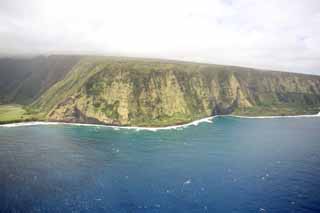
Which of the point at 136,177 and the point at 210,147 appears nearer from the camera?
the point at 136,177

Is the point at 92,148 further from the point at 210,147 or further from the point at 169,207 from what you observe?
the point at 169,207

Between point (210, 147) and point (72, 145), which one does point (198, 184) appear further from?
point (72, 145)

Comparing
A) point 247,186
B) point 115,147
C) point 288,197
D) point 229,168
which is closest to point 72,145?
point 115,147

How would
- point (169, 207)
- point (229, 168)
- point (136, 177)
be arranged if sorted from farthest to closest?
point (229, 168), point (136, 177), point (169, 207)

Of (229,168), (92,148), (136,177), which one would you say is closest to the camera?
(136,177)

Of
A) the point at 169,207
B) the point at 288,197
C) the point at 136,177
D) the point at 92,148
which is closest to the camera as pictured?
the point at 169,207

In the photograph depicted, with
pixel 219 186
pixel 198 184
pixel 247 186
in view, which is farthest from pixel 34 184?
pixel 247 186
